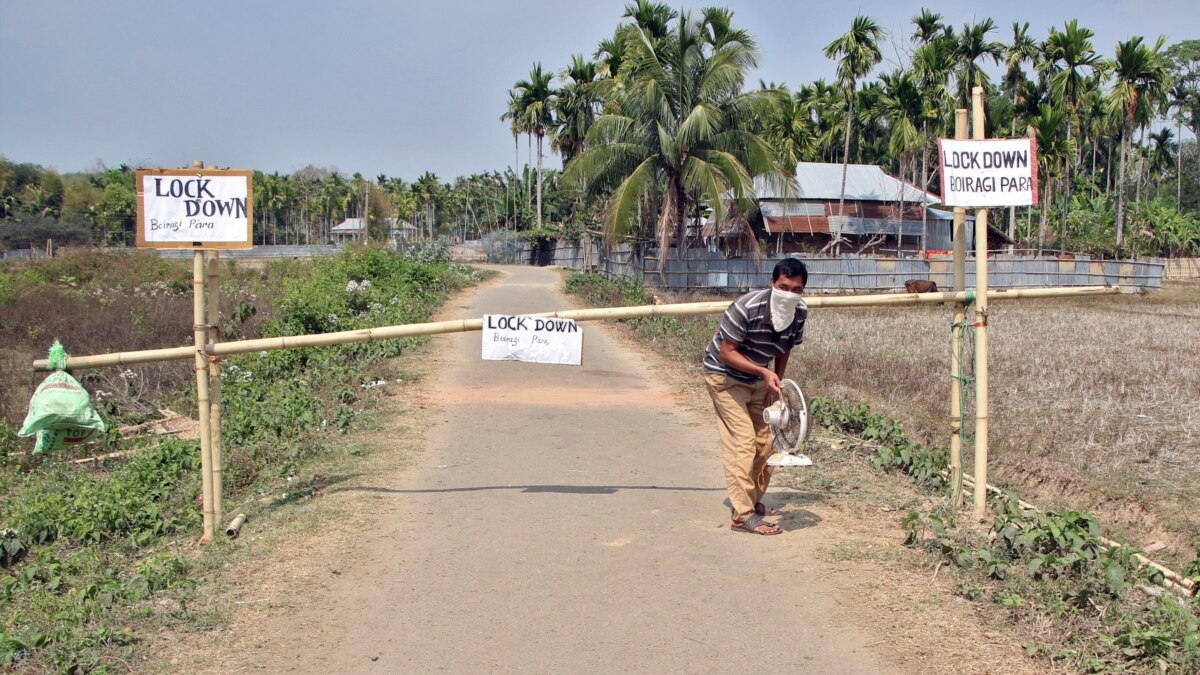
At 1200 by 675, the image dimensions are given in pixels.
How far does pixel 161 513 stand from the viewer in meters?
7.44

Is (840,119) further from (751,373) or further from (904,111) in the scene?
(751,373)

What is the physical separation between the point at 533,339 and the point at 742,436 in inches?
63.0

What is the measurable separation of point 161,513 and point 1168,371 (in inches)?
522

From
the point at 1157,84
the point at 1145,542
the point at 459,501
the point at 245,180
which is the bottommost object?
the point at 1145,542

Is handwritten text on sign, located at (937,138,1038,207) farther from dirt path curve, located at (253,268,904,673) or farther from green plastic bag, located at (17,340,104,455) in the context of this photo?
green plastic bag, located at (17,340,104,455)

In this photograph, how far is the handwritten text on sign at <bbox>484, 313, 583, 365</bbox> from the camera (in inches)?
258

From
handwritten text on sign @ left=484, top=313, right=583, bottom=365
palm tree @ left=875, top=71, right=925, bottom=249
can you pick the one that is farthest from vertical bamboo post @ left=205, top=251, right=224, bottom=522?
palm tree @ left=875, top=71, right=925, bottom=249

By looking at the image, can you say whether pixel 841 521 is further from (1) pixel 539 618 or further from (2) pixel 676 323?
(2) pixel 676 323

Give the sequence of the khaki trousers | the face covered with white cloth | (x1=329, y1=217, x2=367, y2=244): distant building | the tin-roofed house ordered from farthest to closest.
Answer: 1. (x1=329, y1=217, x2=367, y2=244): distant building
2. the tin-roofed house
3. the khaki trousers
4. the face covered with white cloth

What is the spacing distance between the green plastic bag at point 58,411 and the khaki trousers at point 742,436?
4.09m

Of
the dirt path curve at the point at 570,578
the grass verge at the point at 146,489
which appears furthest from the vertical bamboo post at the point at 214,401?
the dirt path curve at the point at 570,578

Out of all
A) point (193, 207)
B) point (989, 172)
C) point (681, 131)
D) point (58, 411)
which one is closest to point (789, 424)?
point (989, 172)

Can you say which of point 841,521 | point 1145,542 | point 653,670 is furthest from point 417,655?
point 1145,542

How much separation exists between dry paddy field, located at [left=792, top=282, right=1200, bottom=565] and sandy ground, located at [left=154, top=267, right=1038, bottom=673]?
8.99ft
